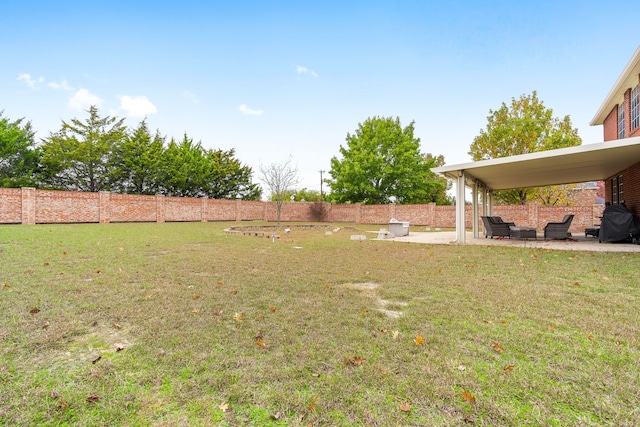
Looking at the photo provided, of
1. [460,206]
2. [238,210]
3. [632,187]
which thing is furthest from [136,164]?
[632,187]

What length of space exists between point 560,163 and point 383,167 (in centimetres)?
1976

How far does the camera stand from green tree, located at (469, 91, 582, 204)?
70.8 feet

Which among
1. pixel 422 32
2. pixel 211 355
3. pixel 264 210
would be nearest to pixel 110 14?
pixel 422 32

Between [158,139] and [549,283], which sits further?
[158,139]

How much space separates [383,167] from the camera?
97.1ft

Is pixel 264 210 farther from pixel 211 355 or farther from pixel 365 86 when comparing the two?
pixel 211 355

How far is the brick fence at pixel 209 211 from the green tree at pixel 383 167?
7.22ft

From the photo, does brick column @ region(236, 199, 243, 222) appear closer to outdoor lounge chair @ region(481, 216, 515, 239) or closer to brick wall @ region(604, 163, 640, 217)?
Result: outdoor lounge chair @ region(481, 216, 515, 239)

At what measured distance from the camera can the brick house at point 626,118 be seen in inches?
430

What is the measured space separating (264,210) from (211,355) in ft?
99.3

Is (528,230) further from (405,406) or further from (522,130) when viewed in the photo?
(522,130)

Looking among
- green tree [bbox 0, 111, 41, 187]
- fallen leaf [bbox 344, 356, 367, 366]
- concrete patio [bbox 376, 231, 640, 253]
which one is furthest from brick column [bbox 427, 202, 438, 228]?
green tree [bbox 0, 111, 41, 187]

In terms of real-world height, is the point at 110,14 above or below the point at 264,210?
above

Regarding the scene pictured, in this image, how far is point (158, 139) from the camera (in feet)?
105
